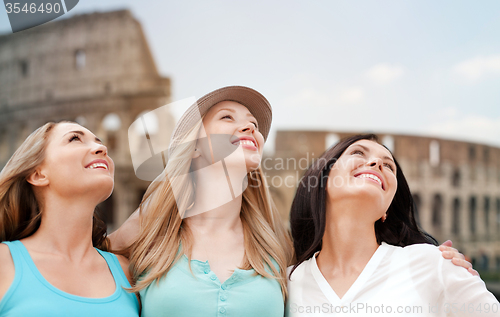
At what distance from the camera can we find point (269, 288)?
262cm

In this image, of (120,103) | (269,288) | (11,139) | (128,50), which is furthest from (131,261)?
(11,139)

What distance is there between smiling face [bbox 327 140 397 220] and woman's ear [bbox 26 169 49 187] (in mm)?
1835

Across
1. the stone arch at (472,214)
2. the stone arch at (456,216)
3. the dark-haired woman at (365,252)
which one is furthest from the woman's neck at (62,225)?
the stone arch at (472,214)

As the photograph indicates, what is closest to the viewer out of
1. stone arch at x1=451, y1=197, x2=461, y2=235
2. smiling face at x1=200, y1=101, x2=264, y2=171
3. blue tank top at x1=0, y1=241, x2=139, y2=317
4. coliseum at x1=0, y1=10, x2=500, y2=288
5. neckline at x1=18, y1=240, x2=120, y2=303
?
blue tank top at x1=0, y1=241, x2=139, y2=317

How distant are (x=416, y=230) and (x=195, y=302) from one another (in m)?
1.71

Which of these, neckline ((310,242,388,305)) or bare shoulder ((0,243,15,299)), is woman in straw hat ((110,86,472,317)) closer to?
neckline ((310,242,388,305))

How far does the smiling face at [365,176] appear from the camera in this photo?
2607 millimetres

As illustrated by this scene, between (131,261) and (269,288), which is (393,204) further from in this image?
(131,261)

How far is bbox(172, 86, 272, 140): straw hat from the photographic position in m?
3.03

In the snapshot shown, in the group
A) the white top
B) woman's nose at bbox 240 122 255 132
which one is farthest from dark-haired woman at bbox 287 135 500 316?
woman's nose at bbox 240 122 255 132

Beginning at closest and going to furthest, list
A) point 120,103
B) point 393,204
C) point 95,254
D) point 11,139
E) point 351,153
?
point 95,254 < point 351,153 < point 393,204 < point 120,103 < point 11,139

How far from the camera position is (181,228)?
3006mm

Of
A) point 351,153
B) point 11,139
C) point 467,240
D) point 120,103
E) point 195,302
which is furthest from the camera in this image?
point 467,240

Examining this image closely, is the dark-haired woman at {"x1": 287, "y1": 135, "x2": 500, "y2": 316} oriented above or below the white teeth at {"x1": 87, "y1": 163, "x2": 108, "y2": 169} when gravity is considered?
below
